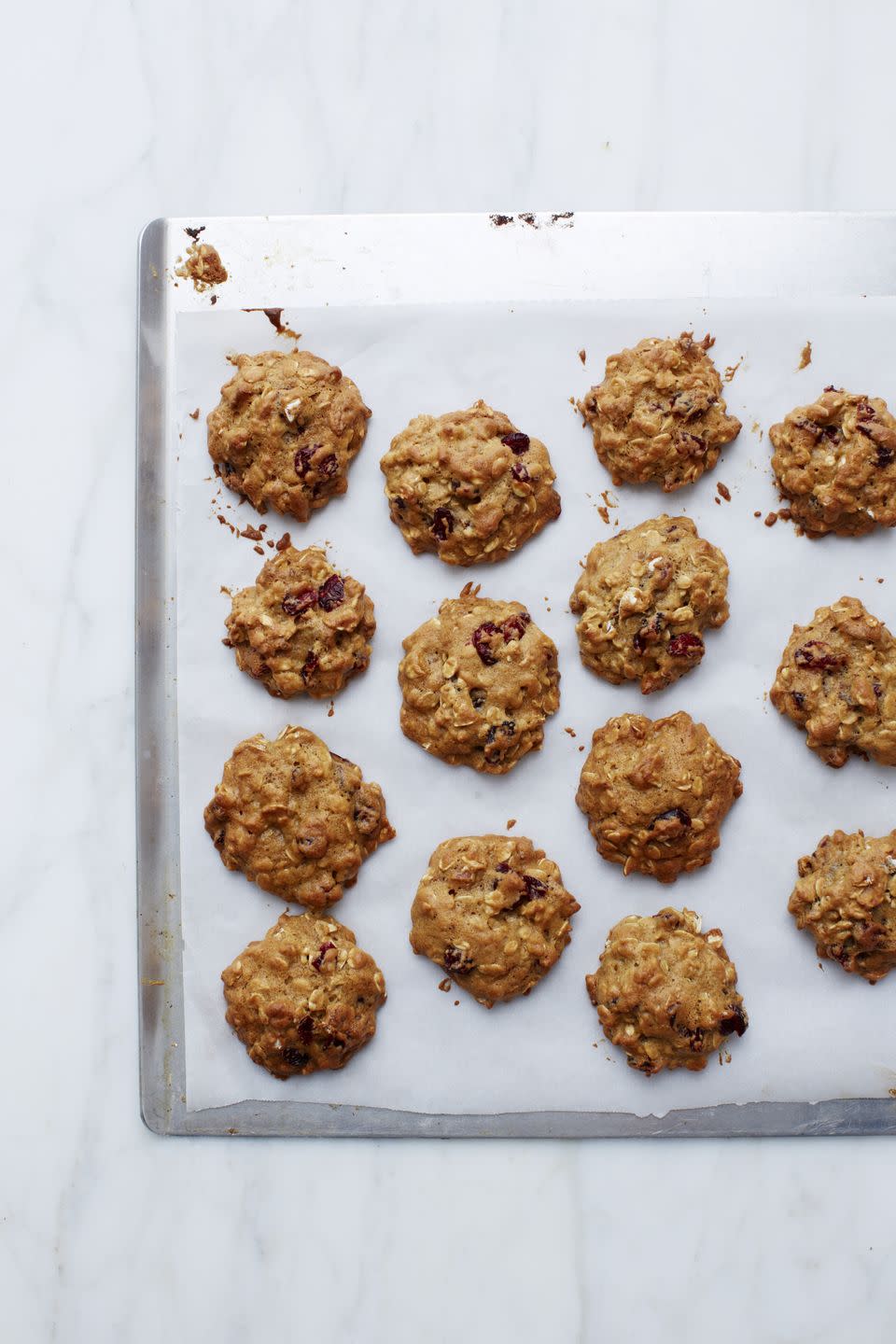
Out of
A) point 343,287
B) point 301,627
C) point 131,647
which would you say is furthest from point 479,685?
point 343,287

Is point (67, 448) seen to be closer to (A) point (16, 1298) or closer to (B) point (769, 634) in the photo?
(B) point (769, 634)

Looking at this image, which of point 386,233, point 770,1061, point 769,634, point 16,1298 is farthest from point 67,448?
point 770,1061

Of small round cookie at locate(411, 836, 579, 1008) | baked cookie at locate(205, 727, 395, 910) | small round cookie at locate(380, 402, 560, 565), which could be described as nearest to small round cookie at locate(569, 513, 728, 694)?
small round cookie at locate(380, 402, 560, 565)

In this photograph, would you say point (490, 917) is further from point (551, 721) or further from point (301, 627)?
point (301, 627)

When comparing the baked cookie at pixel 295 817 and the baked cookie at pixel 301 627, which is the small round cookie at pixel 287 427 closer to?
the baked cookie at pixel 301 627

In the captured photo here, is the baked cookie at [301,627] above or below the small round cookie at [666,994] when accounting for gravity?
above

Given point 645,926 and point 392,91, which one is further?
point 392,91

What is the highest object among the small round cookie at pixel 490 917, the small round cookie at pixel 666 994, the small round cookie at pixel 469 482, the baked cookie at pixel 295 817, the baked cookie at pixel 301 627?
the small round cookie at pixel 469 482

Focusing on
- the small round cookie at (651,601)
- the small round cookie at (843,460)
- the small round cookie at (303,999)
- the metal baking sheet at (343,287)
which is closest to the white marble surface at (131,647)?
the metal baking sheet at (343,287)
